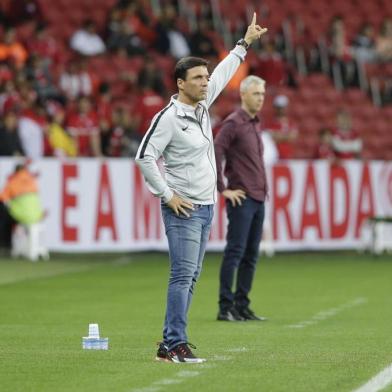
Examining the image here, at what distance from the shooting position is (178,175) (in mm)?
9422

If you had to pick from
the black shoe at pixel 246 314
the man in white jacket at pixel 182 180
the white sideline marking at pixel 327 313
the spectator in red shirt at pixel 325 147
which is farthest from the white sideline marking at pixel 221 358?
the spectator in red shirt at pixel 325 147

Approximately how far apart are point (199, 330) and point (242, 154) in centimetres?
188

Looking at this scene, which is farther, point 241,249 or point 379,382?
point 241,249

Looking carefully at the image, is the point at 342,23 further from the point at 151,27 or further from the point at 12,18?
the point at 12,18

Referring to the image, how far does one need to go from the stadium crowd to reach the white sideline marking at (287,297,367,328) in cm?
814

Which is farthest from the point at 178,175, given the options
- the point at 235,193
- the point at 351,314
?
the point at 351,314

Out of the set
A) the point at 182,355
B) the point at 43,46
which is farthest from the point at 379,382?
the point at 43,46

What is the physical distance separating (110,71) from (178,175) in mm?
18538

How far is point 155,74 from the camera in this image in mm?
26109

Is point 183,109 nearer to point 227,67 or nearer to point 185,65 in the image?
point 185,65

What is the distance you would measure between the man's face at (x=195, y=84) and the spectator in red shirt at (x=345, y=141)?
15.5 meters

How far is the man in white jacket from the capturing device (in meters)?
9.29

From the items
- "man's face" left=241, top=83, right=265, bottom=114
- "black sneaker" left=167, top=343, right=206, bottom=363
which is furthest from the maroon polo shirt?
"black sneaker" left=167, top=343, right=206, bottom=363

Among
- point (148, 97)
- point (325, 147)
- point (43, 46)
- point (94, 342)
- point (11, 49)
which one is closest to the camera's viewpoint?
point (94, 342)
